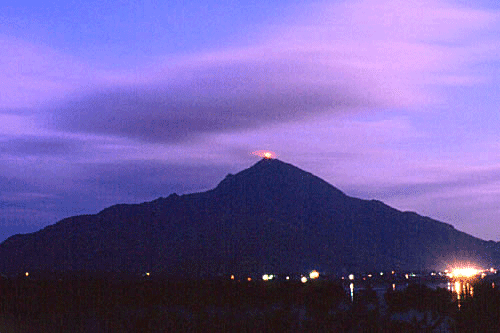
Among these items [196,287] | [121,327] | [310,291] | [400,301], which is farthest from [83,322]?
[196,287]

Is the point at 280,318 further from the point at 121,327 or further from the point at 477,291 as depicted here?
the point at 477,291

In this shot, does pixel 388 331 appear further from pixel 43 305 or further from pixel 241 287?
pixel 241 287

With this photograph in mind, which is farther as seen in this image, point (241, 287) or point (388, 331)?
point (241, 287)

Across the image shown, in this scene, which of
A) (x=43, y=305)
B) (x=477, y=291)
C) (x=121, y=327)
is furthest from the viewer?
(x=43, y=305)

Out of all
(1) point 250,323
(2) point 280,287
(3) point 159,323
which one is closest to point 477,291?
(1) point 250,323

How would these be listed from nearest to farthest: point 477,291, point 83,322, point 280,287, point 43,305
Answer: point 83,322 → point 477,291 → point 43,305 → point 280,287

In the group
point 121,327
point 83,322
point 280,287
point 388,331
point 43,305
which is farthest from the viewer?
point 280,287
